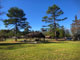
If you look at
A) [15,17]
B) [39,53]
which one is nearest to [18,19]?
[15,17]

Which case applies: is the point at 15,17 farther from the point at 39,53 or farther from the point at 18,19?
the point at 39,53

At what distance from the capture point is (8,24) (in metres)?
27.4

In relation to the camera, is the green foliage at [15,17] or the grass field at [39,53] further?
the green foliage at [15,17]

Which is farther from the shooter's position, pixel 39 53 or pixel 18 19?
pixel 18 19

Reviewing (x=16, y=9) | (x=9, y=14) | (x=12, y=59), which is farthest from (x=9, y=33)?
(x=12, y=59)

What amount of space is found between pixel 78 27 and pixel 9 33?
2879 cm

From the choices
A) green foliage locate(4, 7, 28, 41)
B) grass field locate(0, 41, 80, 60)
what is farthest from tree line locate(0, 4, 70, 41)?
grass field locate(0, 41, 80, 60)

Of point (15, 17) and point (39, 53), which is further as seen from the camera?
point (15, 17)

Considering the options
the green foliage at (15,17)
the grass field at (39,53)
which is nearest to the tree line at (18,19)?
the green foliage at (15,17)

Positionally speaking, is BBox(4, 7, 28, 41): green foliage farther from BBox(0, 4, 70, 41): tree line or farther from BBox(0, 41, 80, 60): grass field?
BBox(0, 41, 80, 60): grass field

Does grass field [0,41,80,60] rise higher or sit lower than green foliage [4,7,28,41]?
lower

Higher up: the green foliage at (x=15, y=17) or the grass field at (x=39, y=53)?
the green foliage at (x=15, y=17)

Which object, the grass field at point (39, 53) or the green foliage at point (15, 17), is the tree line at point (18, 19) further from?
the grass field at point (39, 53)

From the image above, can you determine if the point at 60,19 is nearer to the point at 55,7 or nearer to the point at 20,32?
the point at 55,7
